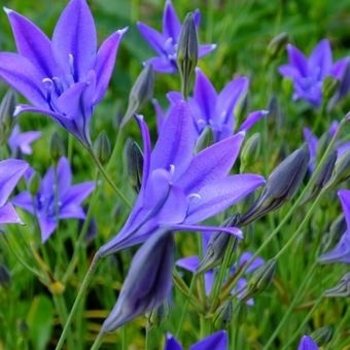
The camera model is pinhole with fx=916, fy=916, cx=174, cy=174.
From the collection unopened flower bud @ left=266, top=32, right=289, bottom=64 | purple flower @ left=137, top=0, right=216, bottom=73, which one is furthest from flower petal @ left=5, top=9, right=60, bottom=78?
unopened flower bud @ left=266, top=32, right=289, bottom=64

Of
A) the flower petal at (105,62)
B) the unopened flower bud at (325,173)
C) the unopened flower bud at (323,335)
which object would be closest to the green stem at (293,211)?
the unopened flower bud at (325,173)

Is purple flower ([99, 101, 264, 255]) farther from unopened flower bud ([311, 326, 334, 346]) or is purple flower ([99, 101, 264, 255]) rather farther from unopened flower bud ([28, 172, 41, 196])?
unopened flower bud ([28, 172, 41, 196])

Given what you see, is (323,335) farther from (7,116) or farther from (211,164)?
(7,116)

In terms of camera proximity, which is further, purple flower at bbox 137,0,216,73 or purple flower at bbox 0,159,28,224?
purple flower at bbox 137,0,216,73

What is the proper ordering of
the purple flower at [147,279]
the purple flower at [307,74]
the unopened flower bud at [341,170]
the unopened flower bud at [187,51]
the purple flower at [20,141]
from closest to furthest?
the purple flower at [147,279], the unopened flower bud at [341,170], the unopened flower bud at [187,51], the purple flower at [20,141], the purple flower at [307,74]

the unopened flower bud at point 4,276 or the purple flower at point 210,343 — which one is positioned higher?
the purple flower at point 210,343

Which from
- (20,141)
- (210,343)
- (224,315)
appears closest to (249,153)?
(224,315)

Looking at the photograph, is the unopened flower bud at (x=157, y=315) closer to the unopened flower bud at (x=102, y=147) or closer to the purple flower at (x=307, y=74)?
the unopened flower bud at (x=102, y=147)

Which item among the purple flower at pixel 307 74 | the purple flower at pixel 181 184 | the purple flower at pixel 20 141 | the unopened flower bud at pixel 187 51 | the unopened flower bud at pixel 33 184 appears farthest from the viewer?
the purple flower at pixel 307 74
